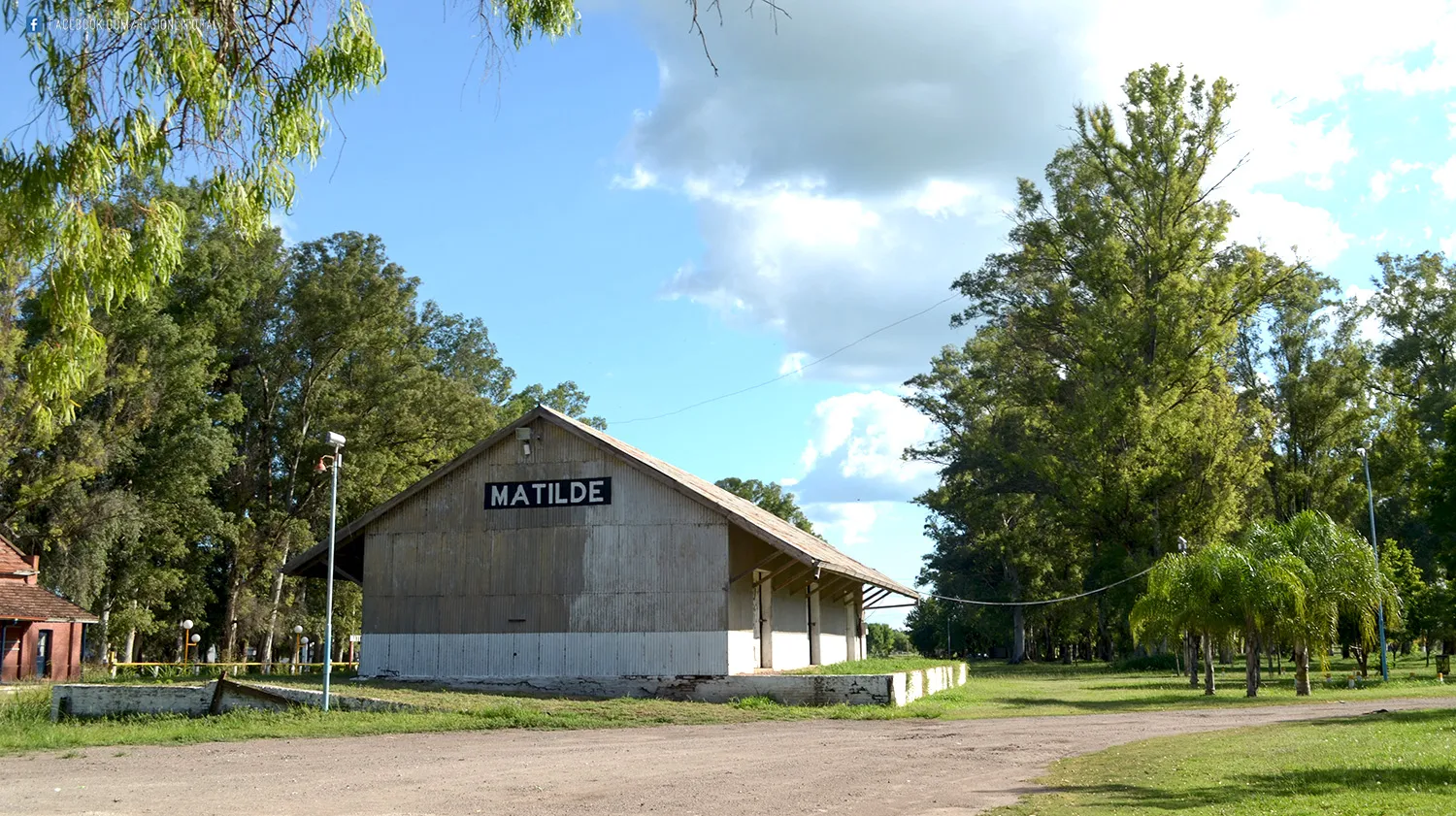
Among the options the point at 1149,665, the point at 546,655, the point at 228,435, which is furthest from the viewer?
the point at 1149,665

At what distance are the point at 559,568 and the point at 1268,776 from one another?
1805 cm

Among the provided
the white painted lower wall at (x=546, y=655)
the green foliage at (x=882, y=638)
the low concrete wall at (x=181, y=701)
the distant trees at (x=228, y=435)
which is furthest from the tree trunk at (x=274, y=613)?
the green foliage at (x=882, y=638)

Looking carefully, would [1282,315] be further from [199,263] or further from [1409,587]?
[199,263]

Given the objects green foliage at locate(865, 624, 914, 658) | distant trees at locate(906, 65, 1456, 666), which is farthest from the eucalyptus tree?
green foliage at locate(865, 624, 914, 658)

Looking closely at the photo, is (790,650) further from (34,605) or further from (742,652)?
(34,605)

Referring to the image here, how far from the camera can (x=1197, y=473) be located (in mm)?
42375

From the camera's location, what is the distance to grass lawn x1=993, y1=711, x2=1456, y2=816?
33.6 feet

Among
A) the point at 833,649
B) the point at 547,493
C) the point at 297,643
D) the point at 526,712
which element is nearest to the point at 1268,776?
the point at 526,712

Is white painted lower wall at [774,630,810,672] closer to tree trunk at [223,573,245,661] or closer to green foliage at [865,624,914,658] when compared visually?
tree trunk at [223,573,245,661]

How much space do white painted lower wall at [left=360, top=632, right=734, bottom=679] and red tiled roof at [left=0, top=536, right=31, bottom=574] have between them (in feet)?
54.9

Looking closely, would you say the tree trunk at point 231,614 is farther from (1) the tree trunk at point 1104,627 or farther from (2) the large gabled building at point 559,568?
(1) the tree trunk at point 1104,627

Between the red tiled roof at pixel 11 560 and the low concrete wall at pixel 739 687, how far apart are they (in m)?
19.5

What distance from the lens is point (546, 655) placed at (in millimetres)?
27312

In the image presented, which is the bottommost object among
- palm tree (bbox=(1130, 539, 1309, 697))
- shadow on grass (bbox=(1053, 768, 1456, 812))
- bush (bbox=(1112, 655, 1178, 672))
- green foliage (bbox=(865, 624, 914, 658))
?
green foliage (bbox=(865, 624, 914, 658))
